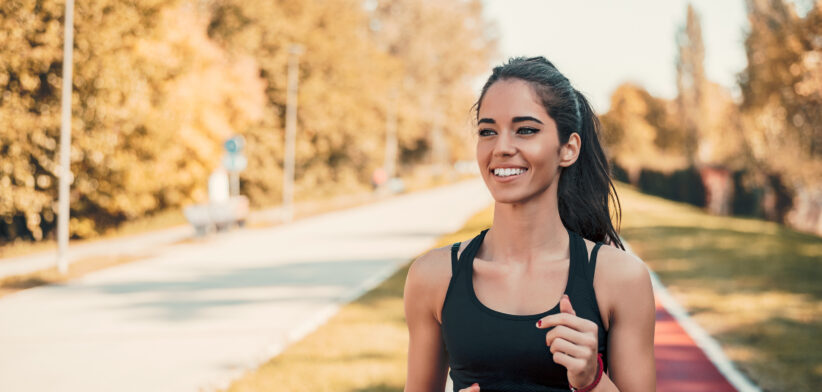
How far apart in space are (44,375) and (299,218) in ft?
93.6

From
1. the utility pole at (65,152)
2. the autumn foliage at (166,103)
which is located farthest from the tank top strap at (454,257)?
the utility pole at (65,152)

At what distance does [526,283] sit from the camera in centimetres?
256

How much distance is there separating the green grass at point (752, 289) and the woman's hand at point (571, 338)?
22.2 ft

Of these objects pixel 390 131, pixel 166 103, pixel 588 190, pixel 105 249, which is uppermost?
pixel 588 190

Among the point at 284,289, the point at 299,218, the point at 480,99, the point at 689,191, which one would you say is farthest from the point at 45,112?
the point at 689,191

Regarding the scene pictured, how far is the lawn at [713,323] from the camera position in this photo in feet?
26.9

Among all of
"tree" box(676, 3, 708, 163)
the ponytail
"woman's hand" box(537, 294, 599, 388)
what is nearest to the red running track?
the ponytail

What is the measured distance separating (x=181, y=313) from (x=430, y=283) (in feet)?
34.2

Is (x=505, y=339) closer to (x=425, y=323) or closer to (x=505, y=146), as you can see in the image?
(x=425, y=323)

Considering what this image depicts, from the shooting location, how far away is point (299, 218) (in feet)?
122

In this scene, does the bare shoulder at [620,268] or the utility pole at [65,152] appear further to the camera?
the utility pole at [65,152]

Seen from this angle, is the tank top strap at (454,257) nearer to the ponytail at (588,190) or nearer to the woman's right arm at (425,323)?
the woman's right arm at (425,323)

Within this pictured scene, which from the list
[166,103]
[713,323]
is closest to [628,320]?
[713,323]

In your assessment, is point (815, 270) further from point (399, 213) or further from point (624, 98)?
point (624, 98)
